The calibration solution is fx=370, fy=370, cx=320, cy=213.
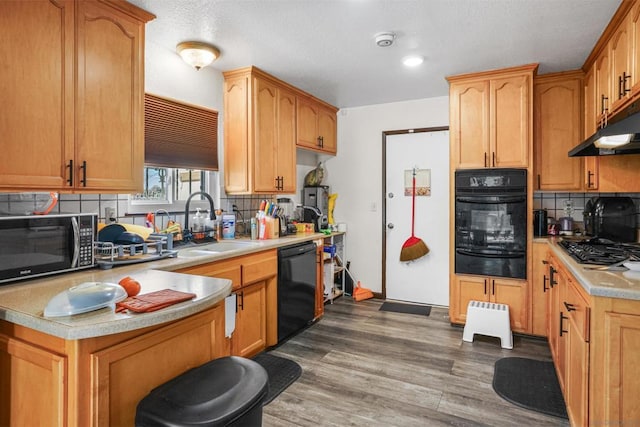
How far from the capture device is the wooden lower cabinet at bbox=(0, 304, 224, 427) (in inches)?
44.8

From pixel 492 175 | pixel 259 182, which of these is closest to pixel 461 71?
pixel 492 175

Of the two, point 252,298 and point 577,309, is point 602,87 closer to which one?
point 577,309

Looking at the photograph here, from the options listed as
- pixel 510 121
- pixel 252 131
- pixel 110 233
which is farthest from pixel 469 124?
pixel 110 233

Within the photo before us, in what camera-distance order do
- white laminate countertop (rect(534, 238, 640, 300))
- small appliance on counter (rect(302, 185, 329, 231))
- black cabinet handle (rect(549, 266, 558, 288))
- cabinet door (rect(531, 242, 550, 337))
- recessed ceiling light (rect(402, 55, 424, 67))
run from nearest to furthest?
white laminate countertop (rect(534, 238, 640, 300)), black cabinet handle (rect(549, 266, 558, 288)), recessed ceiling light (rect(402, 55, 424, 67)), cabinet door (rect(531, 242, 550, 337)), small appliance on counter (rect(302, 185, 329, 231))

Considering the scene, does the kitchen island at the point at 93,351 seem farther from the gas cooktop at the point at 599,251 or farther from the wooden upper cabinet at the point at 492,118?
the wooden upper cabinet at the point at 492,118

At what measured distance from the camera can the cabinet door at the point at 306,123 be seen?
3842 mm

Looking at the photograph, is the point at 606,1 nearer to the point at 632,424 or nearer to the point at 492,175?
the point at 492,175

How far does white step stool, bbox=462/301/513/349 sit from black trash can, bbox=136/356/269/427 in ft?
7.83

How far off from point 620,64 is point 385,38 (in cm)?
144

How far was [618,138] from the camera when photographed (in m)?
2.21

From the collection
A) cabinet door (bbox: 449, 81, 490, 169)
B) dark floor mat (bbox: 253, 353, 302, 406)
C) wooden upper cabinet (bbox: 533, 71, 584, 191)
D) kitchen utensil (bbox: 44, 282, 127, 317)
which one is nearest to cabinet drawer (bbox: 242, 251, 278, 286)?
dark floor mat (bbox: 253, 353, 302, 406)

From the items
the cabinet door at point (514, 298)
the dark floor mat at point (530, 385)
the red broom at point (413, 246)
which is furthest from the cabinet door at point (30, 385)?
the red broom at point (413, 246)

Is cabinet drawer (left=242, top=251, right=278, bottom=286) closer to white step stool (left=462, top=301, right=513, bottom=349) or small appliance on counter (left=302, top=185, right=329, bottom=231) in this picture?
Answer: small appliance on counter (left=302, top=185, right=329, bottom=231)

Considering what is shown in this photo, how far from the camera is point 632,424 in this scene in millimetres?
1469
